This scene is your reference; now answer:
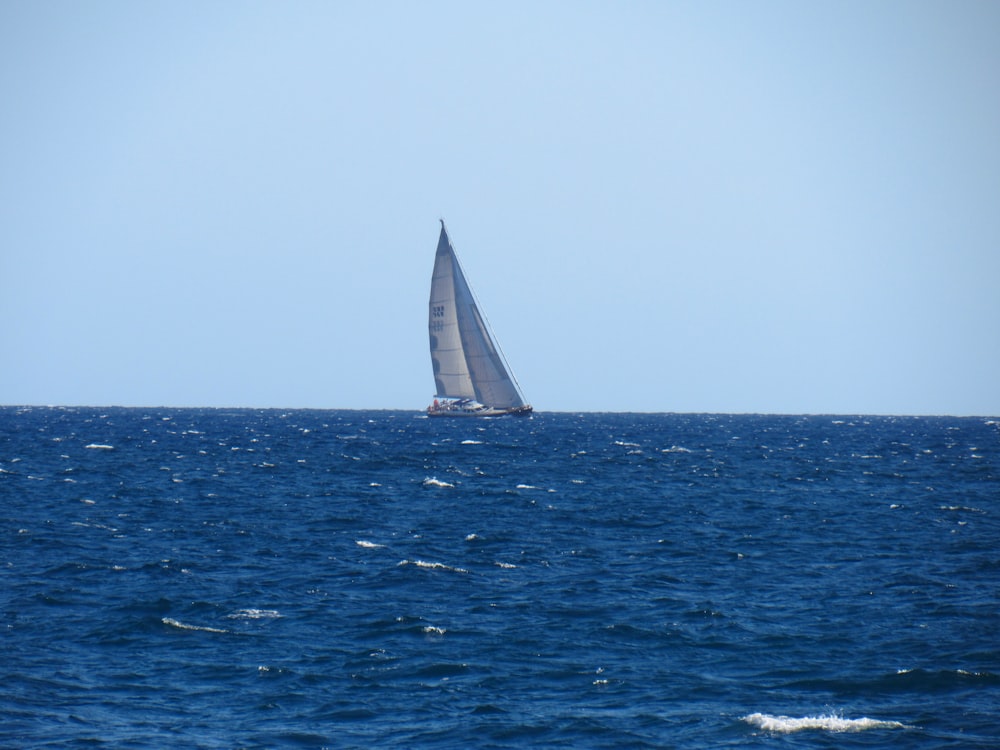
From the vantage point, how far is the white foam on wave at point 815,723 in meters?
17.6

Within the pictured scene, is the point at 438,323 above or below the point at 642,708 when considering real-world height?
above

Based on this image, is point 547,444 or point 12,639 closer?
point 12,639

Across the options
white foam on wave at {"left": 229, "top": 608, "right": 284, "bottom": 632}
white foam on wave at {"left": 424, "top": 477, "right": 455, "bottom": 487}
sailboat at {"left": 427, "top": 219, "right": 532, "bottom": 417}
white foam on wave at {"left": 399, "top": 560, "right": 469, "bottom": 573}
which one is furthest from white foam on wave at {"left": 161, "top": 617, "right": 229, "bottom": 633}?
sailboat at {"left": 427, "top": 219, "right": 532, "bottom": 417}

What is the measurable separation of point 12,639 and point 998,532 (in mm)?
34217

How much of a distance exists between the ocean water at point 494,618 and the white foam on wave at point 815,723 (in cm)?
6

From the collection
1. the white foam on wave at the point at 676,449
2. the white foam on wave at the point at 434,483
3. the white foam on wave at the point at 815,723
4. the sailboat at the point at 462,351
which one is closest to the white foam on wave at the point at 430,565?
the white foam on wave at the point at 815,723

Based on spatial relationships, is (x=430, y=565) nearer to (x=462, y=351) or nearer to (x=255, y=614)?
(x=255, y=614)

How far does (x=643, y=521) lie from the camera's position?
141ft

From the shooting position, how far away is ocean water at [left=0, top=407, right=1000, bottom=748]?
18047 mm

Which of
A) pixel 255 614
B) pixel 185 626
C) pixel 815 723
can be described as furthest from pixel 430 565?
pixel 815 723

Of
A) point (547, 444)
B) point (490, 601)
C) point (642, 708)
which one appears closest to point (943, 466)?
point (547, 444)

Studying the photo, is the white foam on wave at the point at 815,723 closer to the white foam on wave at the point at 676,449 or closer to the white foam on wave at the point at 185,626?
the white foam on wave at the point at 185,626

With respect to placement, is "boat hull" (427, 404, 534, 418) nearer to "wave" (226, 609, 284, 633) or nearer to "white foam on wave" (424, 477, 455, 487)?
"white foam on wave" (424, 477, 455, 487)

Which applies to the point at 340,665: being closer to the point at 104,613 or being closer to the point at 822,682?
the point at 104,613
